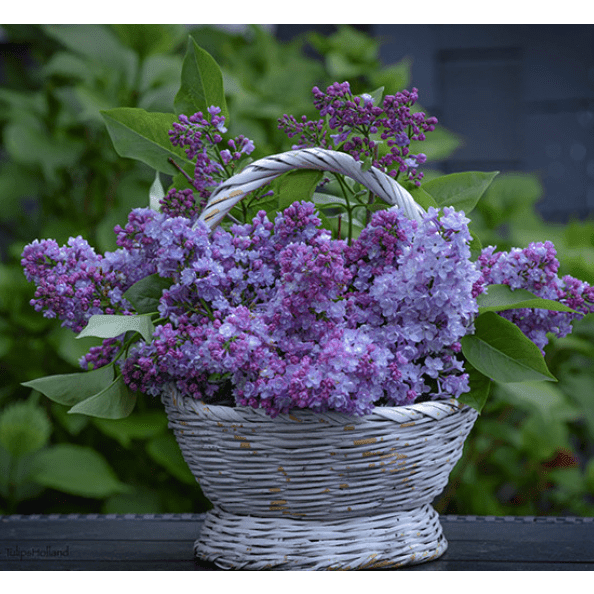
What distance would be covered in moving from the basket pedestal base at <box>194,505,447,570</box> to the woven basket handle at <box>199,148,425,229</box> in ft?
1.01

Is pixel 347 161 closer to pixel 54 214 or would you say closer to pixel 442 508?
pixel 442 508

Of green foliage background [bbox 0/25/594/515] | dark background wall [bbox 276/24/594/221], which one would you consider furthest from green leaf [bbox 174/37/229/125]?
dark background wall [bbox 276/24/594/221]

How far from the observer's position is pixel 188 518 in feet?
3.62

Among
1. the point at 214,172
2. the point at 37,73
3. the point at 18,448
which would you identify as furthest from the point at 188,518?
the point at 37,73

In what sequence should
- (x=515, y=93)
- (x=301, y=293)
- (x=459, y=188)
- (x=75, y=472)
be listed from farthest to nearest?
(x=515, y=93)
(x=75, y=472)
(x=459, y=188)
(x=301, y=293)

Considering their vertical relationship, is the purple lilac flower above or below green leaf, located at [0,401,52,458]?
above

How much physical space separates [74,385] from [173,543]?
0.27 metres

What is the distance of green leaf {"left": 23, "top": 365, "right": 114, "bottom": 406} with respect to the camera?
0.78 meters

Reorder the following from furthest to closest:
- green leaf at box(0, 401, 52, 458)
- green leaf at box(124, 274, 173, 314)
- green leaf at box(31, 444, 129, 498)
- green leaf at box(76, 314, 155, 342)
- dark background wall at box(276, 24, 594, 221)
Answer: dark background wall at box(276, 24, 594, 221), green leaf at box(31, 444, 129, 498), green leaf at box(0, 401, 52, 458), green leaf at box(124, 274, 173, 314), green leaf at box(76, 314, 155, 342)

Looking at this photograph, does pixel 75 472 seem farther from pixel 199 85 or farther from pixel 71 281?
pixel 199 85

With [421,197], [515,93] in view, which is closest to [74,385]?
[421,197]

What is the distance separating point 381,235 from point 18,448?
3.01ft

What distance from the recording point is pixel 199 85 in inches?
33.8

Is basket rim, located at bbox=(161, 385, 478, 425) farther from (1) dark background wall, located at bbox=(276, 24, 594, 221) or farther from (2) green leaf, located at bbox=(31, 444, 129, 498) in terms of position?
(1) dark background wall, located at bbox=(276, 24, 594, 221)
